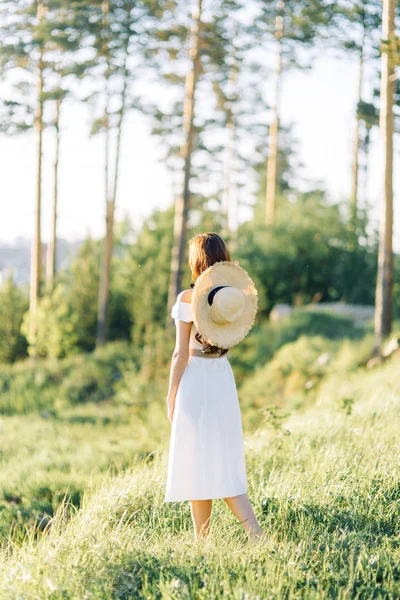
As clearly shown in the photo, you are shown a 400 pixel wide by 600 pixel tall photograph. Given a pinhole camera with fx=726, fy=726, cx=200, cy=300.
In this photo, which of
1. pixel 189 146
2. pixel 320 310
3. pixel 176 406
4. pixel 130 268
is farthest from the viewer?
pixel 130 268

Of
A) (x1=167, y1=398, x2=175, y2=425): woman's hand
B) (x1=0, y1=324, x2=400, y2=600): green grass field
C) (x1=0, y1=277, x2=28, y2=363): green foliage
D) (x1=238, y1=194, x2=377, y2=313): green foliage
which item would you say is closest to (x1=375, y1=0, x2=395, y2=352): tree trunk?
(x1=0, y1=324, x2=400, y2=600): green grass field

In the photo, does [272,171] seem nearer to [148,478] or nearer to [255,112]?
[255,112]

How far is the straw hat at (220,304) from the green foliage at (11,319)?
65.5ft

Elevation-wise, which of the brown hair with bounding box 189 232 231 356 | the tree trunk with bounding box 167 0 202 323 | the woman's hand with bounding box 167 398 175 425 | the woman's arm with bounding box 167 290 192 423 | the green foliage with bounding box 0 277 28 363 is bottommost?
the green foliage with bounding box 0 277 28 363

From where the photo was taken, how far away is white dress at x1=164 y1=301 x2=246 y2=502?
15.1ft

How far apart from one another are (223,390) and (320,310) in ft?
48.3

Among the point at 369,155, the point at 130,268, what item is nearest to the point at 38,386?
the point at 130,268

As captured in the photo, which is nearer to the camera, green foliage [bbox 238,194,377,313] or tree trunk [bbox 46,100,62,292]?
green foliage [bbox 238,194,377,313]

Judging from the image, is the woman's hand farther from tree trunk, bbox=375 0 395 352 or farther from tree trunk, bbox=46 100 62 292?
tree trunk, bbox=46 100 62 292

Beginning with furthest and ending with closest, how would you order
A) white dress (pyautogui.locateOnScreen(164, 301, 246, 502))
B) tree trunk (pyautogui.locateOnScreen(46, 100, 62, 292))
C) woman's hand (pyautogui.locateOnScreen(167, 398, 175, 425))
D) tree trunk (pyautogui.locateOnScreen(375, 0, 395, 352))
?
tree trunk (pyautogui.locateOnScreen(46, 100, 62, 292)) → tree trunk (pyautogui.locateOnScreen(375, 0, 395, 352)) → woman's hand (pyautogui.locateOnScreen(167, 398, 175, 425)) → white dress (pyautogui.locateOnScreen(164, 301, 246, 502))

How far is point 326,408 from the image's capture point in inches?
361

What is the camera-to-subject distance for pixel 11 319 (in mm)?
24078

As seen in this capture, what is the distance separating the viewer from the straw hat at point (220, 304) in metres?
4.64

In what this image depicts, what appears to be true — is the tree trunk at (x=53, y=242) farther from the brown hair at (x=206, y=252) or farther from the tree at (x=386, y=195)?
the brown hair at (x=206, y=252)
